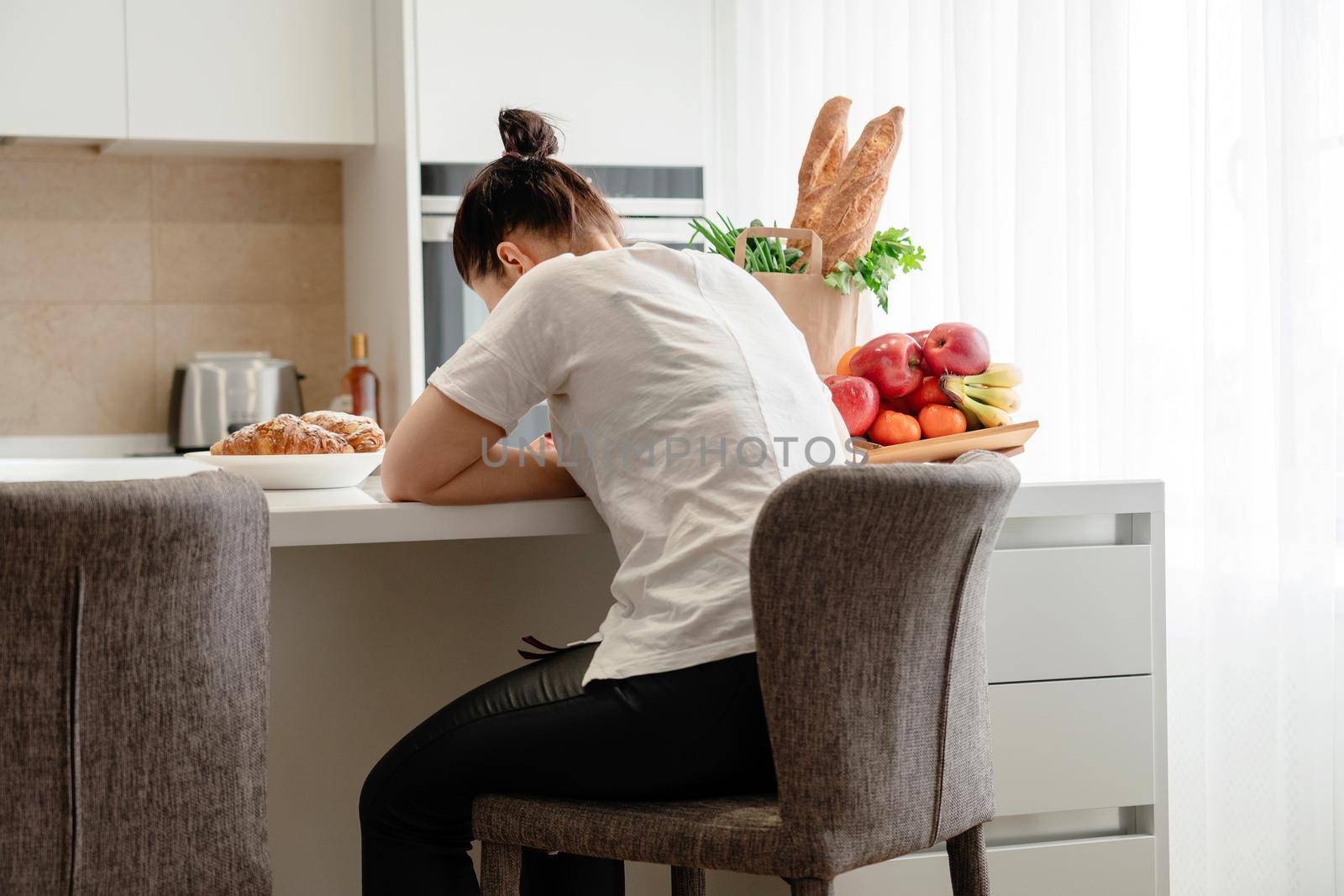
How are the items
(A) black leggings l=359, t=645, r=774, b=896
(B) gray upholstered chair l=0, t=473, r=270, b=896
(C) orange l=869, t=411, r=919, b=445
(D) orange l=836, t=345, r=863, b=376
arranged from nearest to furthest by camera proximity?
(B) gray upholstered chair l=0, t=473, r=270, b=896, (A) black leggings l=359, t=645, r=774, b=896, (C) orange l=869, t=411, r=919, b=445, (D) orange l=836, t=345, r=863, b=376

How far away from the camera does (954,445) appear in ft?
5.08

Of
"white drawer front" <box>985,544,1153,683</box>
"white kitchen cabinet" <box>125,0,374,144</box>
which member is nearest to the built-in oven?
"white kitchen cabinet" <box>125,0,374,144</box>

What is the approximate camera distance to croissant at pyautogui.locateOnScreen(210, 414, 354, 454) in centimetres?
150

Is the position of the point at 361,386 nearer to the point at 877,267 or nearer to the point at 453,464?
the point at 877,267

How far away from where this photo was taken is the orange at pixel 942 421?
1570 millimetres

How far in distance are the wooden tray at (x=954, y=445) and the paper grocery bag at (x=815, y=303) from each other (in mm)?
192

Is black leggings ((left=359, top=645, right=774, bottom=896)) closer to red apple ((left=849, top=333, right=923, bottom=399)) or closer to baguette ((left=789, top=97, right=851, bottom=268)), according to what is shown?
red apple ((left=849, top=333, right=923, bottom=399))

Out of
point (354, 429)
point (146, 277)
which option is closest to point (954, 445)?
point (354, 429)

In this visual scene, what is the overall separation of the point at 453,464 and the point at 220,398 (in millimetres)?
2255

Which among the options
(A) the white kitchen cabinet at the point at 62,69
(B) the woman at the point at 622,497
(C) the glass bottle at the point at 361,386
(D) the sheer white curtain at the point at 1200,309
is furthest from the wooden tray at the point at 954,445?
(A) the white kitchen cabinet at the point at 62,69

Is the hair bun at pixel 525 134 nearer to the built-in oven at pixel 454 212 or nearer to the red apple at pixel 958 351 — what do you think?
the red apple at pixel 958 351

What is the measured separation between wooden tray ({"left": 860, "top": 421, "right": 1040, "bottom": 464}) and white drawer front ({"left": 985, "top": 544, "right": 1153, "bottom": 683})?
147 mm

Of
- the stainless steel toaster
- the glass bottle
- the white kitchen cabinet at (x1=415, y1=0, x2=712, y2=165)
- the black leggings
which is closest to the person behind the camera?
the black leggings

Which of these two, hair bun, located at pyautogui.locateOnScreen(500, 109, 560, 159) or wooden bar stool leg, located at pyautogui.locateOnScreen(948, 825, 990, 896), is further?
hair bun, located at pyautogui.locateOnScreen(500, 109, 560, 159)
